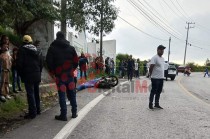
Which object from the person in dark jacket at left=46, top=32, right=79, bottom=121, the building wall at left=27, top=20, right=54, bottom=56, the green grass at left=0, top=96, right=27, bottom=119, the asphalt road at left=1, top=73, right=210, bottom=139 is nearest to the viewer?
the asphalt road at left=1, top=73, right=210, bottom=139

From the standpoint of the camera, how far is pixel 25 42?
8.19m

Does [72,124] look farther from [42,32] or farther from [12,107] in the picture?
[42,32]

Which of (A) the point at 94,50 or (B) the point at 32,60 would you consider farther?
(A) the point at 94,50

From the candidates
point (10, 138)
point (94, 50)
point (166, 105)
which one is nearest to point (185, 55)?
point (94, 50)

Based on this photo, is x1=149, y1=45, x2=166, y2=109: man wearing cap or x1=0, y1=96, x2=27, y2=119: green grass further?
x1=149, y1=45, x2=166, y2=109: man wearing cap

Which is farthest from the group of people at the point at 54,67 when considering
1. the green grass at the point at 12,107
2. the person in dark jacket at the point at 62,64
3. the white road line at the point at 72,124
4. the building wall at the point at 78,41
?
the building wall at the point at 78,41

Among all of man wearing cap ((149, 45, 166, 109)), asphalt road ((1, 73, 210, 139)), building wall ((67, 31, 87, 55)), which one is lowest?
asphalt road ((1, 73, 210, 139))

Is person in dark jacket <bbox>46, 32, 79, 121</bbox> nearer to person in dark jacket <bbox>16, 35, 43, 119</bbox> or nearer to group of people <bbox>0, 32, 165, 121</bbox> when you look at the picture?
group of people <bbox>0, 32, 165, 121</bbox>

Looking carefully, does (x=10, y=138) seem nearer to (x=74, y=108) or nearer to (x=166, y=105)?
(x=74, y=108)

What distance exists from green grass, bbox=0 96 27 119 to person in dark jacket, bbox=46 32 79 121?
1.64 metres

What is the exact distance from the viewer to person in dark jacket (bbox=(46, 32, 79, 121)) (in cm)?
793

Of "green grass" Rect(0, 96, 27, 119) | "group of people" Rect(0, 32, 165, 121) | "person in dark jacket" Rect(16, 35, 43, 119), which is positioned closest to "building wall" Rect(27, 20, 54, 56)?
"green grass" Rect(0, 96, 27, 119)

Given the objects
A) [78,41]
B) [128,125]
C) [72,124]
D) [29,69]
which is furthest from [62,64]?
[78,41]

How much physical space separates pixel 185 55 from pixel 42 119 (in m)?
87.8
